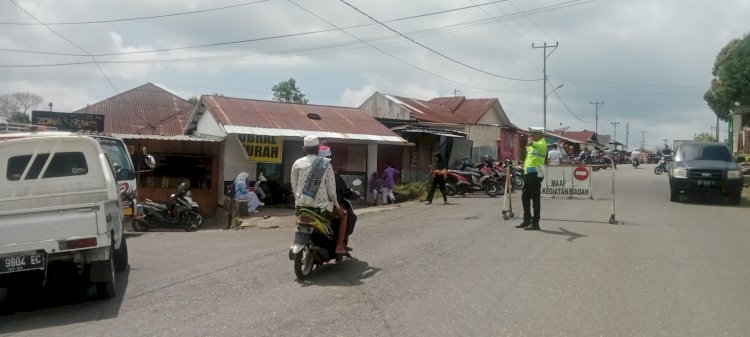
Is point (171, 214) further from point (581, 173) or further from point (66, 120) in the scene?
point (66, 120)

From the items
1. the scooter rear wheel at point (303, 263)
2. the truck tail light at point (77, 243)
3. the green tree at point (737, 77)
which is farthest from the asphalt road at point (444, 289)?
the green tree at point (737, 77)

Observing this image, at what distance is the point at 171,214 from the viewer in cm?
1558

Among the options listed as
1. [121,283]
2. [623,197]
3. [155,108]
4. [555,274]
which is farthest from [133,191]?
[155,108]

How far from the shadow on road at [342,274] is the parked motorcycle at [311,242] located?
5.2 inches

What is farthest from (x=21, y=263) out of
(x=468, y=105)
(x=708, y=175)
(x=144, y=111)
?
(x=144, y=111)

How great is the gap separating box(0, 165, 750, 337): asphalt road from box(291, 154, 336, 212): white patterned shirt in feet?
2.94

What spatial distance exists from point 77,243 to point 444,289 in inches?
149

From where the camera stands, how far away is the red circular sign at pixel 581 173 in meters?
12.4

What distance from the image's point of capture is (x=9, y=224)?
5.95 metres

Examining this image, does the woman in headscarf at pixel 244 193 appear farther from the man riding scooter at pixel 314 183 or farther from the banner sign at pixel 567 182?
the man riding scooter at pixel 314 183

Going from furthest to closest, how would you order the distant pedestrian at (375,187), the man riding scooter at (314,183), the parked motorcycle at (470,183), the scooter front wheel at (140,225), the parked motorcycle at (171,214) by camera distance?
the distant pedestrian at (375,187)
the parked motorcycle at (470,183)
the parked motorcycle at (171,214)
the scooter front wheel at (140,225)
the man riding scooter at (314,183)

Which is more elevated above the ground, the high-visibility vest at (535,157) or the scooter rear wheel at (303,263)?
the high-visibility vest at (535,157)

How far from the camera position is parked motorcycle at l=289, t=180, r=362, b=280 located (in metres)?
6.92

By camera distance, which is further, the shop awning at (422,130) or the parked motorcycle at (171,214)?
the shop awning at (422,130)
